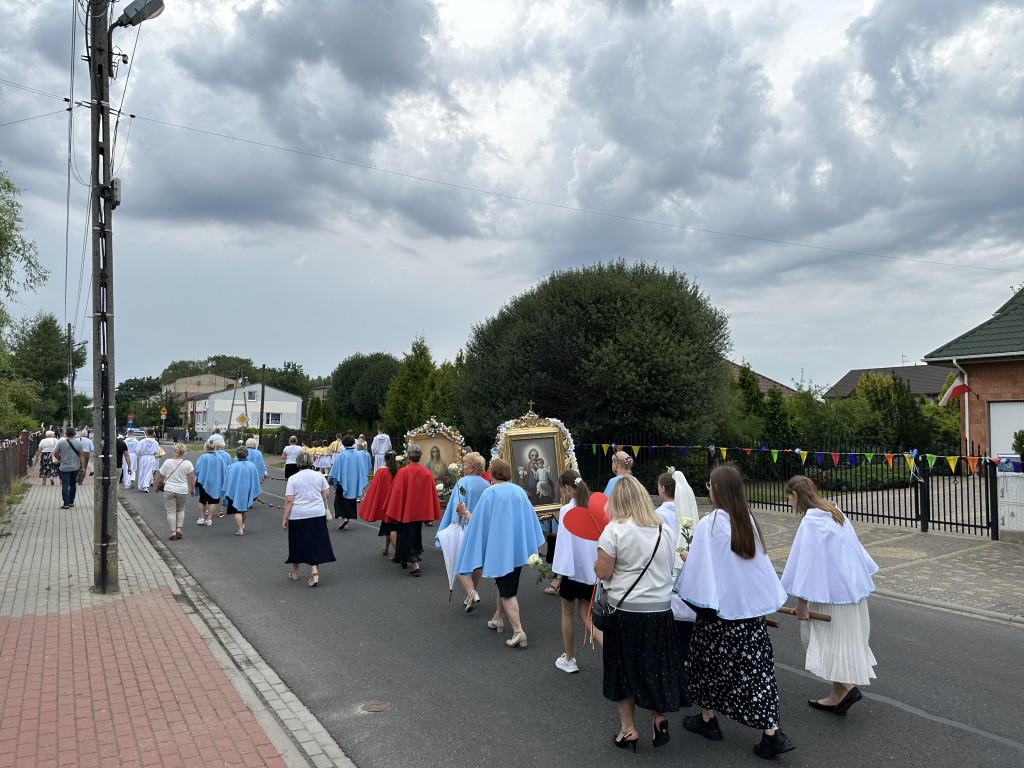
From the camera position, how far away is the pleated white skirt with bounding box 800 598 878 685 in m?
4.80

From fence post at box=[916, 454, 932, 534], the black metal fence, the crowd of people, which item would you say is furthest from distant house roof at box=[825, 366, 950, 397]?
the crowd of people

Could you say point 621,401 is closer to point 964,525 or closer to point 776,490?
point 776,490

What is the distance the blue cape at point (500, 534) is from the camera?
6.81 meters

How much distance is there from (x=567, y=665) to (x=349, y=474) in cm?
930

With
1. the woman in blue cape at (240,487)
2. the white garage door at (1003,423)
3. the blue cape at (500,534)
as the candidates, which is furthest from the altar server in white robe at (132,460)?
the white garage door at (1003,423)

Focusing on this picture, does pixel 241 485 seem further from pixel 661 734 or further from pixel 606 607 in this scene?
pixel 661 734

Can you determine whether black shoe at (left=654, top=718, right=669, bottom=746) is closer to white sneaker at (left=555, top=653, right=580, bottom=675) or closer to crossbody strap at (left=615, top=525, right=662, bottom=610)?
crossbody strap at (left=615, top=525, right=662, bottom=610)

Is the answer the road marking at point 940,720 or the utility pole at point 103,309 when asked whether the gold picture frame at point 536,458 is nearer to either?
the utility pole at point 103,309

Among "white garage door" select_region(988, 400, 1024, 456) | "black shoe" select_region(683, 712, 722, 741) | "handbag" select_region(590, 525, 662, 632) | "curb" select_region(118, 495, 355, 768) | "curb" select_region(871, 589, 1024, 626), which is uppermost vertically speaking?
"white garage door" select_region(988, 400, 1024, 456)

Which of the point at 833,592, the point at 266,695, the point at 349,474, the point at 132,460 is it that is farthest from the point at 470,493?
the point at 132,460

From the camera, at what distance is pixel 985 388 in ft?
66.5

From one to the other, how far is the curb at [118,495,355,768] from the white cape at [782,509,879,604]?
322 centimetres

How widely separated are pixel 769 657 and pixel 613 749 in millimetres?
1132

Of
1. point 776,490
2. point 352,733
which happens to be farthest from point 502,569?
point 776,490
